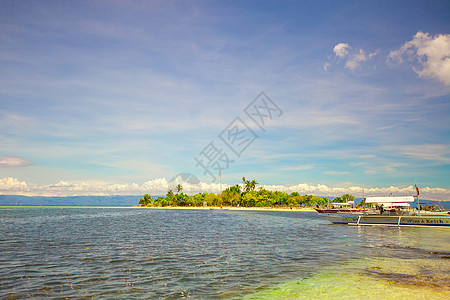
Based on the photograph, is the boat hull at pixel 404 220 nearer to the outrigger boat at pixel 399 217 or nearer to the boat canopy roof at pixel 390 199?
the outrigger boat at pixel 399 217

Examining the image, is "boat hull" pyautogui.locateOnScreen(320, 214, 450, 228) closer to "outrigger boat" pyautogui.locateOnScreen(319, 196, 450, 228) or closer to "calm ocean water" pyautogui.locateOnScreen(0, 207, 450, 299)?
"outrigger boat" pyautogui.locateOnScreen(319, 196, 450, 228)

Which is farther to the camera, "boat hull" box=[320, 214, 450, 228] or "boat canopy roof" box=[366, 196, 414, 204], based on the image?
"boat canopy roof" box=[366, 196, 414, 204]

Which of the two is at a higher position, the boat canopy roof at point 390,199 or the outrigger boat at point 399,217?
the boat canopy roof at point 390,199

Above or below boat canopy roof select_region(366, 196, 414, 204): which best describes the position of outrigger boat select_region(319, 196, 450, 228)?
below

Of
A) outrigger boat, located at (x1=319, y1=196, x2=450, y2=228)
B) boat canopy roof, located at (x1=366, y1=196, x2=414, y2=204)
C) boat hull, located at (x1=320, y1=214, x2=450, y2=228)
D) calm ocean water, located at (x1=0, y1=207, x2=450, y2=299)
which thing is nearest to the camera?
calm ocean water, located at (x1=0, y1=207, x2=450, y2=299)

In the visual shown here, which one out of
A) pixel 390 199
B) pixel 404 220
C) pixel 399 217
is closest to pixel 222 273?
pixel 399 217

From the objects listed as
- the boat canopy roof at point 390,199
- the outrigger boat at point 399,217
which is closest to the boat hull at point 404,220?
the outrigger boat at point 399,217

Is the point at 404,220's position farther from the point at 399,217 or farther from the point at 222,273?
the point at 222,273

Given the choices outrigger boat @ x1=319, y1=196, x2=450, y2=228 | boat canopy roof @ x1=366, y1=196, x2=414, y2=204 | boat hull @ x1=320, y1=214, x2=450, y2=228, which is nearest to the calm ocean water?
boat hull @ x1=320, y1=214, x2=450, y2=228

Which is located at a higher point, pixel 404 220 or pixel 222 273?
pixel 404 220

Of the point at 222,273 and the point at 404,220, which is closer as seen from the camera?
the point at 222,273

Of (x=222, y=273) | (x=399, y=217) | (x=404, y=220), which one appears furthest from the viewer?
(x=399, y=217)

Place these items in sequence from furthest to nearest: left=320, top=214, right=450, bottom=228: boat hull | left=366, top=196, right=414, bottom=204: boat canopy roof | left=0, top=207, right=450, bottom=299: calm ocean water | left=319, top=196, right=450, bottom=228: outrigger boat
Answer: left=366, top=196, right=414, bottom=204: boat canopy roof < left=319, top=196, right=450, bottom=228: outrigger boat < left=320, top=214, right=450, bottom=228: boat hull < left=0, top=207, right=450, bottom=299: calm ocean water

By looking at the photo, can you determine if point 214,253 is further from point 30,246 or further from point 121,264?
point 30,246
